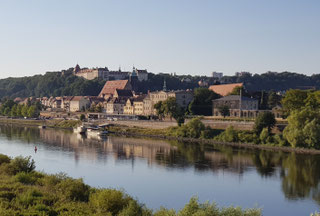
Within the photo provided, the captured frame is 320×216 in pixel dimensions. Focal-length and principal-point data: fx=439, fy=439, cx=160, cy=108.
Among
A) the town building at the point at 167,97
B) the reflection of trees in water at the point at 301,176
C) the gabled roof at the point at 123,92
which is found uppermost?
the gabled roof at the point at 123,92

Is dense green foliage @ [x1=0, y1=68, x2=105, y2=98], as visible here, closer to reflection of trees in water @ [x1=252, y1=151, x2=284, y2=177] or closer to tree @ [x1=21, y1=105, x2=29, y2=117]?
tree @ [x1=21, y1=105, x2=29, y2=117]

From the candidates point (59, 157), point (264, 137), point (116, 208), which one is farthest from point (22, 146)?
point (116, 208)

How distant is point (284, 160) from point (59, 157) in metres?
13.8

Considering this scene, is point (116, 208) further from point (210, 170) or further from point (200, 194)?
point (210, 170)

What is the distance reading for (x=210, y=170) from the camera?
23.4m

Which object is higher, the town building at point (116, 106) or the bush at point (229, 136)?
the town building at point (116, 106)

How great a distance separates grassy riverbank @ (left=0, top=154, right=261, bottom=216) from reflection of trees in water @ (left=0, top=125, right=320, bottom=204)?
867 centimetres

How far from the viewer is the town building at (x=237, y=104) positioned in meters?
46.0

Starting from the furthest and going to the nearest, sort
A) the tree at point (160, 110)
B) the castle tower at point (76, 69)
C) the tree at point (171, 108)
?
1. the castle tower at point (76, 69)
2. the tree at point (160, 110)
3. the tree at point (171, 108)

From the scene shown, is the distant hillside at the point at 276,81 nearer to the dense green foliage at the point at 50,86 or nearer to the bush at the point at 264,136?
the dense green foliage at the point at 50,86

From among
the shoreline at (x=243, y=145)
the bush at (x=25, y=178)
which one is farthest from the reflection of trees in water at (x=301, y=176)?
the bush at (x=25, y=178)

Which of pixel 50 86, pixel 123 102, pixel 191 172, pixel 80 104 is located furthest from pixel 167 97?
pixel 50 86

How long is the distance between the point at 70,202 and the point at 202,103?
39.4 metres

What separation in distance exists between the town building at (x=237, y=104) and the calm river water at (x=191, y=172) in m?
13.6
